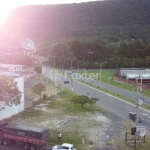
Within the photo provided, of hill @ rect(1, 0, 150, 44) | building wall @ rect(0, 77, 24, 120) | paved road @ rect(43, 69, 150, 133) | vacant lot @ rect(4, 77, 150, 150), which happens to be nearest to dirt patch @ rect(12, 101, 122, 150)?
vacant lot @ rect(4, 77, 150, 150)

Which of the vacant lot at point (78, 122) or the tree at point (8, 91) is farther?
the tree at point (8, 91)

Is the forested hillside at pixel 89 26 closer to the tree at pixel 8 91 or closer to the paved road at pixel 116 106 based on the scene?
the paved road at pixel 116 106

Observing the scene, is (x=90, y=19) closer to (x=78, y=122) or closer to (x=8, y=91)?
(x=78, y=122)

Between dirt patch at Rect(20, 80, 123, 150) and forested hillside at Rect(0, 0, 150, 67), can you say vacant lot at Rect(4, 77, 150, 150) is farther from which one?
forested hillside at Rect(0, 0, 150, 67)

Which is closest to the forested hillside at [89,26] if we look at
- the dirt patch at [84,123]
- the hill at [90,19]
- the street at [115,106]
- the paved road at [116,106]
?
the hill at [90,19]

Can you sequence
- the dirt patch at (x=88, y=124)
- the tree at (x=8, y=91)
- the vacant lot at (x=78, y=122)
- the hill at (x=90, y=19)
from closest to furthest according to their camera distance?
the vacant lot at (x=78, y=122) → the dirt patch at (x=88, y=124) → the tree at (x=8, y=91) → the hill at (x=90, y=19)

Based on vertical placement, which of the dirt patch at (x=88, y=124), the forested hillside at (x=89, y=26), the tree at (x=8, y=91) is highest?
the forested hillside at (x=89, y=26)

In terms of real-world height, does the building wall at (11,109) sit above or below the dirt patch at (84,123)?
above
